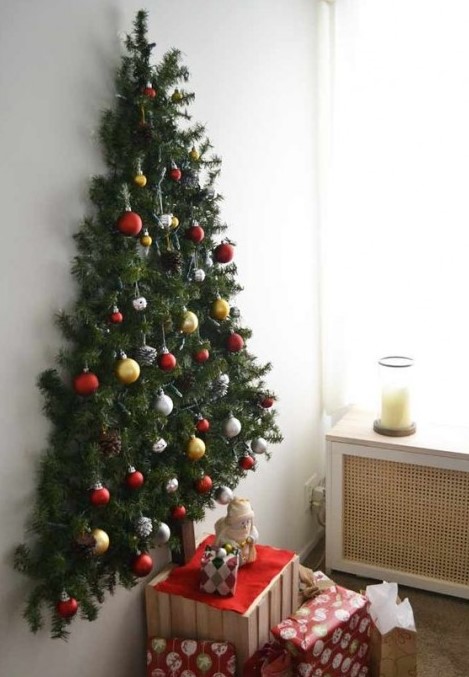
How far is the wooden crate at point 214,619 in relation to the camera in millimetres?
1546

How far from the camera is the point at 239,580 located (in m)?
1.67

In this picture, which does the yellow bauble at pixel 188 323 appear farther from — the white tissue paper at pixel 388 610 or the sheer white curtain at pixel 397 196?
the sheer white curtain at pixel 397 196

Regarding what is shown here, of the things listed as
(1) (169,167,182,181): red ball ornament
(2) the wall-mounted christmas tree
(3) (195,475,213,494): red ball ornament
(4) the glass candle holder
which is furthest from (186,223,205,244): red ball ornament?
(4) the glass candle holder

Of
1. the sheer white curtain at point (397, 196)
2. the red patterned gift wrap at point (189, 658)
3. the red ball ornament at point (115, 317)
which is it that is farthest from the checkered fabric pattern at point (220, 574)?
the sheer white curtain at point (397, 196)

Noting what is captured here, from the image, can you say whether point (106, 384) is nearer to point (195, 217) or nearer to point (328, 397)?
point (195, 217)

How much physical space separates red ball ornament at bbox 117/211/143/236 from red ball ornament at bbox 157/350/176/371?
0.28 m

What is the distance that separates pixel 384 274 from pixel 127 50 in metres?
1.48

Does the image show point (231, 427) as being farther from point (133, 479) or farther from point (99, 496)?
point (99, 496)

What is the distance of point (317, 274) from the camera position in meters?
2.64

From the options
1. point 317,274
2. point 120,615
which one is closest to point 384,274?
point 317,274

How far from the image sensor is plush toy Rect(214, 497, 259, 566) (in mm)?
1709

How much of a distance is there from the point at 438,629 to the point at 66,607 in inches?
58.6

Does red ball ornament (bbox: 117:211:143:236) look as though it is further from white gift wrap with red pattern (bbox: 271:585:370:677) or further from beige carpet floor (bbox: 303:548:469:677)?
beige carpet floor (bbox: 303:548:469:677)

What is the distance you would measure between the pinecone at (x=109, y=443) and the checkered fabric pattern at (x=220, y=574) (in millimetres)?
472
